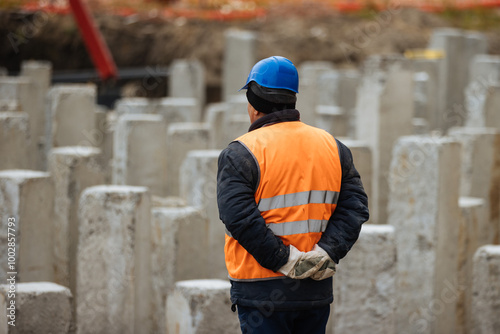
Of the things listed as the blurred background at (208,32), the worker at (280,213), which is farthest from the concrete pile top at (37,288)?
the blurred background at (208,32)

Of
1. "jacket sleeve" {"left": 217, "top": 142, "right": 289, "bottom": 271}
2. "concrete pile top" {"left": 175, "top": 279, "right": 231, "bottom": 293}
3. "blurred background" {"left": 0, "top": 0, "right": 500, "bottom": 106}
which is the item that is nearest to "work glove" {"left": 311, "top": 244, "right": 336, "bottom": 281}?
"jacket sleeve" {"left": 217, "top": 142, "right": 289, "bottom": 271}

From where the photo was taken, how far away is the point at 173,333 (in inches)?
147

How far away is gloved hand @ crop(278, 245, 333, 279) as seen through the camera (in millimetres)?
2488

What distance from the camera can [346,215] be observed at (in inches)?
104

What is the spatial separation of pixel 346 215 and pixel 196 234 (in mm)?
1841

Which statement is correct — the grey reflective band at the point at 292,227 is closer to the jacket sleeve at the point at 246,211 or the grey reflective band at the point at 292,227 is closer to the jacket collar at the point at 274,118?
the jacket sleeve at the point at 246,211

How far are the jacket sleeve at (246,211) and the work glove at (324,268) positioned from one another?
0.13 meters

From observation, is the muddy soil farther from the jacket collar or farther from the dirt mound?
the jacket collar

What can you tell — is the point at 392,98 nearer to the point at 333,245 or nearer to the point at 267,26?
the point at 333,245

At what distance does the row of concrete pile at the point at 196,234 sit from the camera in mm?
3740

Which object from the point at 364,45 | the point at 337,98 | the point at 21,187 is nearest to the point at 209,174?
the point at 21,187

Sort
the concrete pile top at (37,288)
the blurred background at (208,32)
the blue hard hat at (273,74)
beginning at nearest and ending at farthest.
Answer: the blue hard hat at (273,74) → the concrete pile top at (37,288) → the blurred background at (208,32)

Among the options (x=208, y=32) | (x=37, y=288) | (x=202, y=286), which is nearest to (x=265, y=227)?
(x=202, y=286)

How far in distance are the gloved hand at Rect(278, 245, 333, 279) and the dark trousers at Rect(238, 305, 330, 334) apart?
0.48 feet
